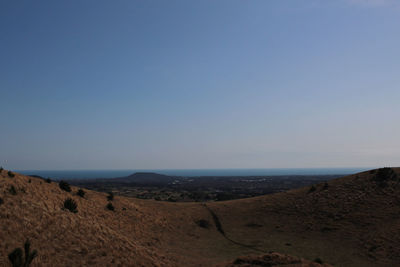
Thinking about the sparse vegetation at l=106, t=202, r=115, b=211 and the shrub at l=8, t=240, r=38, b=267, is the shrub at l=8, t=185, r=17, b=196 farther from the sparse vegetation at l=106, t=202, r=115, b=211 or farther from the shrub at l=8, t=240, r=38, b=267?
the sparse vegetation at l=106, t=202, r=115, b=211

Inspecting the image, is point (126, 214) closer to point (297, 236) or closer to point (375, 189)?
point (297, 236)

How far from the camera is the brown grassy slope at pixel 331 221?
82.1 feet

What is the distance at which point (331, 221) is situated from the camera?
112 feet

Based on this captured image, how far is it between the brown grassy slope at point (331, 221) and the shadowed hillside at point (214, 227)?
0.34 feet

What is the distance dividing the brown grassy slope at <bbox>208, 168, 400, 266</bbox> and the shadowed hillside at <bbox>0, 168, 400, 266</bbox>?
0.10m

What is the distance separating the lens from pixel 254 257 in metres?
20.1

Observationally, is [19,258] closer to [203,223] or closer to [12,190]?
[12,190]

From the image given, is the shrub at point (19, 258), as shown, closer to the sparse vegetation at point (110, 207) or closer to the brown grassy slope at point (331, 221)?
the sparse vegetation at point (110, 207)

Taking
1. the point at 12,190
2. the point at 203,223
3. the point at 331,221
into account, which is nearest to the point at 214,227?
→ the point at 203,223

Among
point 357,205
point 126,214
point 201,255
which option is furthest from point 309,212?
point 126,214

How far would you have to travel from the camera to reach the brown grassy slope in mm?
25031

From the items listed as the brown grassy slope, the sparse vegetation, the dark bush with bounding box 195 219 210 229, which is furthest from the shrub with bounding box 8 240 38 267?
the dark bush with bounding box 195 219 210 229

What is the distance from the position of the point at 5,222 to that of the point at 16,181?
9666 mm

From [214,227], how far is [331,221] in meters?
15.8
